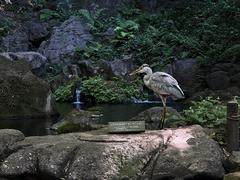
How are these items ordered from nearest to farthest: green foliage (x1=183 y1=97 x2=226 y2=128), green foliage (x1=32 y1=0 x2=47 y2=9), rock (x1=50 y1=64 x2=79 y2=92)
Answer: green foliage (x1=183 y1=97 x2=226 y2=128), rock (x1=50 y1=64 x2=79 y2=92), green foliage (x1=32 y1=0 x2=47 y2=9)

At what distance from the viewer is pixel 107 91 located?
62.8 ft

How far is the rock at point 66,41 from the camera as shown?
23328mm

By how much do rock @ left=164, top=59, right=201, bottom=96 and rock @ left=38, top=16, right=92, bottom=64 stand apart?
5410 mm

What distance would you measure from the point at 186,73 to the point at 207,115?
11.8 m

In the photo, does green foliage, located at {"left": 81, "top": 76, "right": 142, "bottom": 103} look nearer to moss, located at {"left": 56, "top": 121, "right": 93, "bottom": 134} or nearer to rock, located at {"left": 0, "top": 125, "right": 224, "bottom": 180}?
moss, located at {"left": 56, "top": 121, "right": 93, "bottom": 134}

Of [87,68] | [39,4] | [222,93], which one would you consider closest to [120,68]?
[87,68]

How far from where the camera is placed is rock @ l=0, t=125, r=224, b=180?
6590mm

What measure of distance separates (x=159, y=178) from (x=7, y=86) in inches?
341

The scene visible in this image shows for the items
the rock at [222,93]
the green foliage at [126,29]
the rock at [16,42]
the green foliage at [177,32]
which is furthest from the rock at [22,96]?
the green foliage at [126,29]

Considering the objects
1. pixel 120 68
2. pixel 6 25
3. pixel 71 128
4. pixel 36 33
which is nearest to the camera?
pixel 71 128

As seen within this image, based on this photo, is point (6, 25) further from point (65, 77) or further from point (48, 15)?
point (65, 77)

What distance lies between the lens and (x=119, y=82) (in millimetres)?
20344

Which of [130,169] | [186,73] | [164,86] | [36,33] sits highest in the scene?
[36,33]

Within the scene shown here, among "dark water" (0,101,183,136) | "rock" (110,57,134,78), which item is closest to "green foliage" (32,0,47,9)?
"rock" (110,57,134,78)
